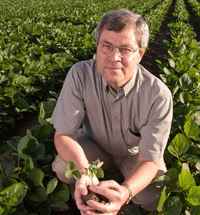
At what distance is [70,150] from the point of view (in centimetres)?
161

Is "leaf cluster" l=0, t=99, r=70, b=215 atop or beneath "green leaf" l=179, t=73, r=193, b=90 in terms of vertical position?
beneath

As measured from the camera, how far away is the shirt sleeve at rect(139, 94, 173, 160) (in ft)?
5.07

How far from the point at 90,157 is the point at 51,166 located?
0.33 m

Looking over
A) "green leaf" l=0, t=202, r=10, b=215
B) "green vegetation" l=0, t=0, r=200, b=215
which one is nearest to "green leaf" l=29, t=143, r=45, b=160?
"green vegetation" l=0, t=0, r=200, b=215

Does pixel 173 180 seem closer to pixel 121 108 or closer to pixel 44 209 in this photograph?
pixel 121 108

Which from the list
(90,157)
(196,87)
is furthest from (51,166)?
(196,87)

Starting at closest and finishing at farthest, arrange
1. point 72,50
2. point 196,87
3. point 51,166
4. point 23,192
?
point 23,192 → point 51,166 → point 196,87 → point 72,50

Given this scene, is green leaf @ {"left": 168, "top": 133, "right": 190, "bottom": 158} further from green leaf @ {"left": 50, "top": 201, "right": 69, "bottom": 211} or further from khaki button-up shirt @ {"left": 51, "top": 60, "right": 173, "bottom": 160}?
green leaf @ {"left": 50, "top": 201, "right": 69, "bottom": 211}

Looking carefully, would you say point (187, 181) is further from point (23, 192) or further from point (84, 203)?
point (23, 192)

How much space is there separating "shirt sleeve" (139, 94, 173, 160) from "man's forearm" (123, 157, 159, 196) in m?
0.05

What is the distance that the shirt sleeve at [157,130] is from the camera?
1545 millimetres

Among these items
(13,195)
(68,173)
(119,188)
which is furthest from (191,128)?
(13,195)

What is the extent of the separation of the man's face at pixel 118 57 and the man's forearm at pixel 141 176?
1.90 ft

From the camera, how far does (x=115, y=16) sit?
1461 mm
